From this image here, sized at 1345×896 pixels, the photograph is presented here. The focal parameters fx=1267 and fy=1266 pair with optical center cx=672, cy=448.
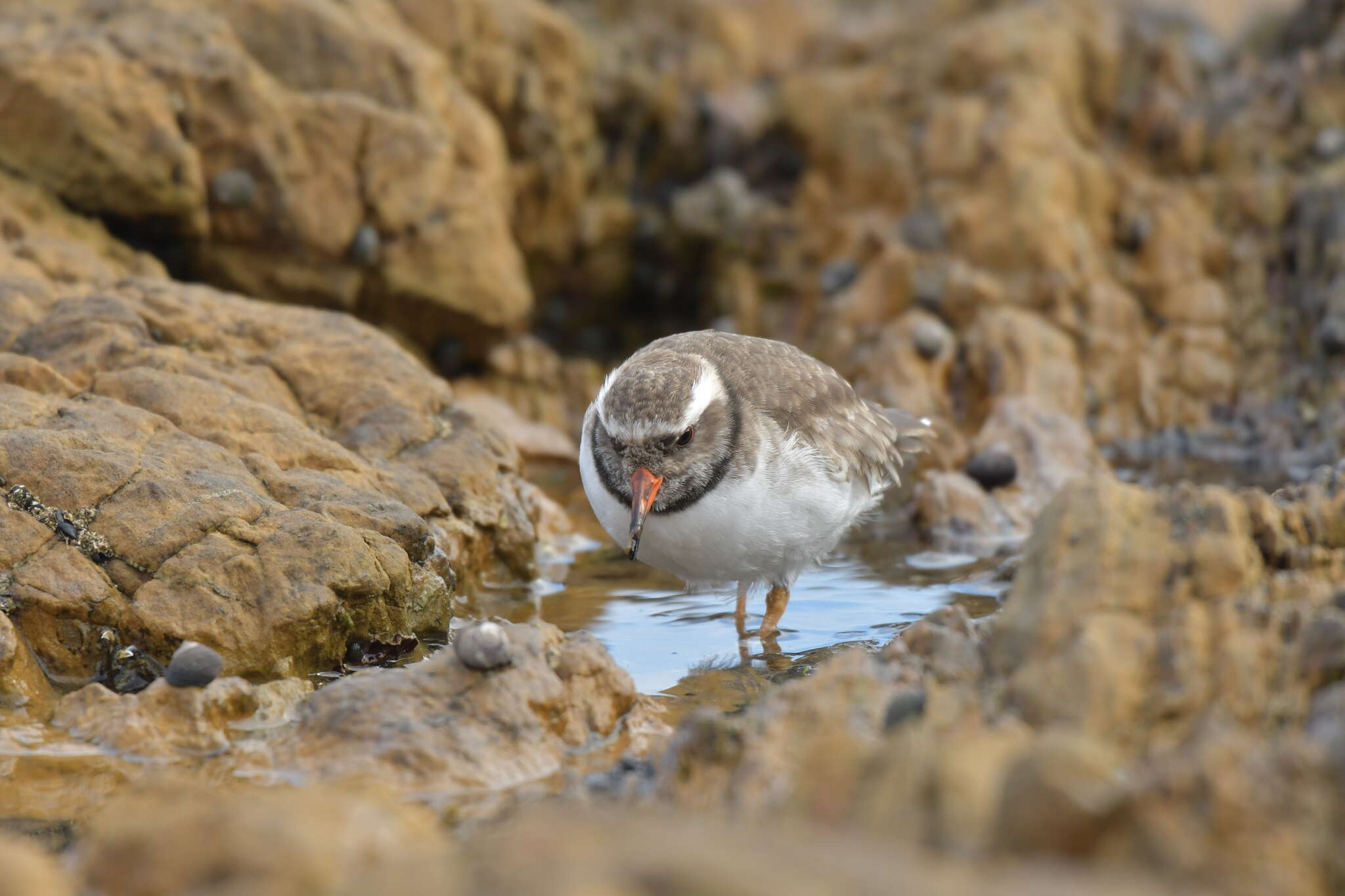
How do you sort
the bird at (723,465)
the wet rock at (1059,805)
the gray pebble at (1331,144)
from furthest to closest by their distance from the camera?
the gray pebble at (1331,144) → the bird at (723,465) → the wet rock at (1059,805)

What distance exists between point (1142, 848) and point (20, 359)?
6.25 m

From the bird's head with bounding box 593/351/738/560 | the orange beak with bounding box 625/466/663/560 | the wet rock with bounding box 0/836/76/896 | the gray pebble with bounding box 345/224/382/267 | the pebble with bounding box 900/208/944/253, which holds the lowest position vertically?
the wet rock with bounding box 0/836/76/896

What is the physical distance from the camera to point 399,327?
11.5 metres

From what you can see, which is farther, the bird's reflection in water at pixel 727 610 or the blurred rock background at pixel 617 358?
the bird's reflection in water at pixel 727 610

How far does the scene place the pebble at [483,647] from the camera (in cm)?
505

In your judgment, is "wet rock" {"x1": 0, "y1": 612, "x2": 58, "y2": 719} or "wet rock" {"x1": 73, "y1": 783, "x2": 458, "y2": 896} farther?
"wet rock" {"x1": 0, "y1": 612, "x2": 58, "y2": 719}

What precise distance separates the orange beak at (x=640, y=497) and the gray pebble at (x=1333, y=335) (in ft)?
26.6

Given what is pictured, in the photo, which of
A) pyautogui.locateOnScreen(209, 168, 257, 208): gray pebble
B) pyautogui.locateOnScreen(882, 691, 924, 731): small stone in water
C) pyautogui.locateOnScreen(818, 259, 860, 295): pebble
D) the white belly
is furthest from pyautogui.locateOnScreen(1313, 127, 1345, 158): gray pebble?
pyautogui.locateOnScreen(882, 691, 924, 731): small stone in water

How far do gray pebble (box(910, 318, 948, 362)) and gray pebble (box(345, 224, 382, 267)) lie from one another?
16.4ft

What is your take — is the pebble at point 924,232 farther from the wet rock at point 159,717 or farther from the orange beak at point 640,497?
the wet rock at point 159,717

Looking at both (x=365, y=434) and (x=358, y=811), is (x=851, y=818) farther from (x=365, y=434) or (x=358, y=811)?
(x=365, y=434)

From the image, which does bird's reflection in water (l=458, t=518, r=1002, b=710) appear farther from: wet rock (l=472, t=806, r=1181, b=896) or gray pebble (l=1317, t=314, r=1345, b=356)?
gray pebble (l=1317, t=314, r=1345, b=356)

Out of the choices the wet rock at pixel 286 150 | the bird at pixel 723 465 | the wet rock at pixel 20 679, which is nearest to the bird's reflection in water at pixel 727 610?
the bird at pixel 723 465

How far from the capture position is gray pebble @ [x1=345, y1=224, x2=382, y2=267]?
1080 centimetres
